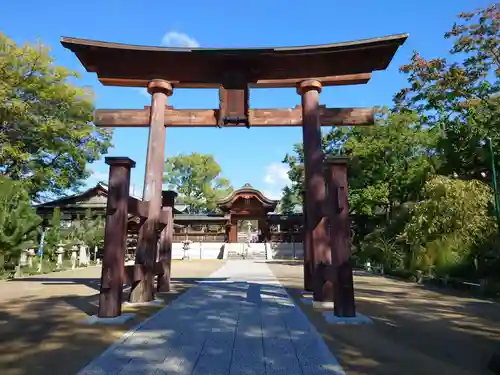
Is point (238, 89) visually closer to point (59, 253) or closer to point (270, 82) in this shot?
point (270, 82)

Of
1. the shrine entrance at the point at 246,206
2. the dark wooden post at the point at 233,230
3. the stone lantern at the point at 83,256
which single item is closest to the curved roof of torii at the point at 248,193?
the shrine entrance at the point at 246,206

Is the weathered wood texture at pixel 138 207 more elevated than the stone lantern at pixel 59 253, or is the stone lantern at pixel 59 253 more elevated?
the weathered wood texture at pixel 138 207

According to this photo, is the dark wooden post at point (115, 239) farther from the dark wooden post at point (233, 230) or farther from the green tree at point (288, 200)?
the green tree at point (288, 200)

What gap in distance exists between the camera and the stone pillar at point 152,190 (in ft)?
22.1

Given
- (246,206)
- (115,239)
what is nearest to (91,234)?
(246,206)

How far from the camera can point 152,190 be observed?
7.24 meters

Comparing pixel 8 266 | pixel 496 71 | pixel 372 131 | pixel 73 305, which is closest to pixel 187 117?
pixel 73 305

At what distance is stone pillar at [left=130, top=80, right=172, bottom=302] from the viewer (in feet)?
22.1

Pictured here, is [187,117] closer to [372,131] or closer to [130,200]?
[130,200]


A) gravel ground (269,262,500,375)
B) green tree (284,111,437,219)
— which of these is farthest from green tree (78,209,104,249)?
gravel ground (269,262,500,375)

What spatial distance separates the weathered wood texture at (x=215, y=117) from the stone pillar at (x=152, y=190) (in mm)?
258

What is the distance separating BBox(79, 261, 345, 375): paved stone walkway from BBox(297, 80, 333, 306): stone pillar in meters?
0.88

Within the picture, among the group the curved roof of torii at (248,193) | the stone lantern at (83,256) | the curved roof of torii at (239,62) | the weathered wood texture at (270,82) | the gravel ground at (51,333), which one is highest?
the curved roof of torii at (248,193)

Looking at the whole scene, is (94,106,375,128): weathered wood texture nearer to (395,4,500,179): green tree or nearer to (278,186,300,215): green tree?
(395,4,500,179): green tree
